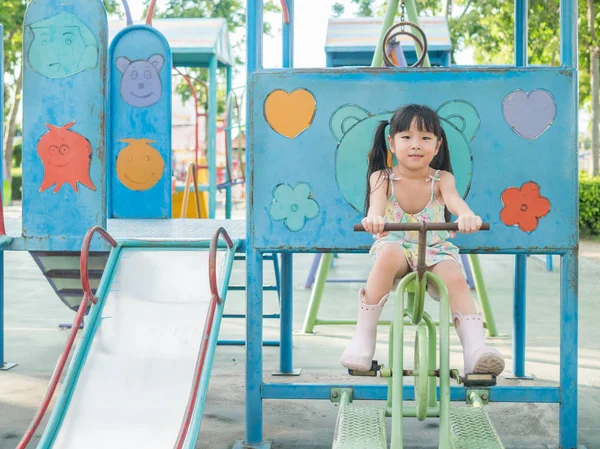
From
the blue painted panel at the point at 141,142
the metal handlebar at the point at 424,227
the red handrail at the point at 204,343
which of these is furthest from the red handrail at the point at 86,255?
the blue painted panel at the point at 141,142

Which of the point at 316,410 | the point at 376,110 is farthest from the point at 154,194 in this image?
the point at 376,110

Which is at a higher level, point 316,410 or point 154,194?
point 154,194

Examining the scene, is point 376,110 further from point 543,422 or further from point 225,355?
point 225,355

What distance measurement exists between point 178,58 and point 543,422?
9.65 meters

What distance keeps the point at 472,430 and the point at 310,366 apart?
2.21 metres

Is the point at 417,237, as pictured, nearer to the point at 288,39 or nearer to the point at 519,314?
the point at 519,314

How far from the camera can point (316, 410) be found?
15.4 feet

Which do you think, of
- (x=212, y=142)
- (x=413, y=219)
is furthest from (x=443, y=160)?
(x=212, y=142)

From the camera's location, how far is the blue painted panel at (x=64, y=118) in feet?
13.5

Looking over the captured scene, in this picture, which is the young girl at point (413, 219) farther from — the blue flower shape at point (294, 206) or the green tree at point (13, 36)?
the green tree at point (13, 36)

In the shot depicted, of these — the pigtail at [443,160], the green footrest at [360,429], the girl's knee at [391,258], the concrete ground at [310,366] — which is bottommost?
the concrete ground at [310,366]

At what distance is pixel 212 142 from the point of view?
37.5 ft

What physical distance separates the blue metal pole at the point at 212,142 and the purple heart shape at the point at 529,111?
707cm

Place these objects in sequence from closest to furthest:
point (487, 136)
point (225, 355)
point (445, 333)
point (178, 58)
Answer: point (445, 333)
point (487, 136)
point (225, 355)
point (178, 58)
